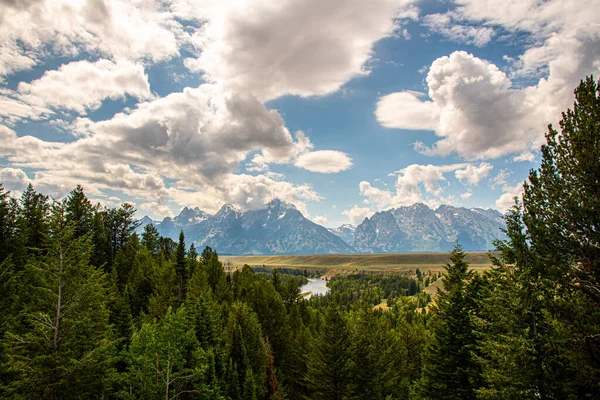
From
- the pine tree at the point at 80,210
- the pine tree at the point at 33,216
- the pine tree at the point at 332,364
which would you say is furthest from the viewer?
the pine tree at the point at 80,210

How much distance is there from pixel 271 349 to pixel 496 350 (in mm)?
Answer: 38677

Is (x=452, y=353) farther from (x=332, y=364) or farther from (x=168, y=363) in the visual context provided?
(x=168, y=363)

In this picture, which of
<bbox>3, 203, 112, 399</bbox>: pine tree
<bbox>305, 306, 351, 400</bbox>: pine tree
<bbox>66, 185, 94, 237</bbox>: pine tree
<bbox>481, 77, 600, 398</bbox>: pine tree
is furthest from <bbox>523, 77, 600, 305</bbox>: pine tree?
<bbox>66, 185, 94, 237</bbox>: pine tree

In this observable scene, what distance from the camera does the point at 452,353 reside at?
2330 cm

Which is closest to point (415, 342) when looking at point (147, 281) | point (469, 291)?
point (469, 291)

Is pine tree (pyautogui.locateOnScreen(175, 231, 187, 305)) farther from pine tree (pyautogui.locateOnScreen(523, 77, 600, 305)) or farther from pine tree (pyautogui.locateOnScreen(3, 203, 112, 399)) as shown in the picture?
pine tree (pyautogui.locateOnScreen(523, 77, 600, 305))

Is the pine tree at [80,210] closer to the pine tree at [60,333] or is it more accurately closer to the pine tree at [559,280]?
the pine tree at [60,333]

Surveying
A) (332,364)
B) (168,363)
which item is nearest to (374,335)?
(332,364)

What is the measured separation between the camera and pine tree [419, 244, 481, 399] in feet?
73.2

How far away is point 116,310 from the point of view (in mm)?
37562

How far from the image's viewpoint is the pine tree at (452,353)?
22312 mm

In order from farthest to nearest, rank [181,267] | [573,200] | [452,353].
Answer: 1. [181,267]
2. [452,353]
3. [573,200]

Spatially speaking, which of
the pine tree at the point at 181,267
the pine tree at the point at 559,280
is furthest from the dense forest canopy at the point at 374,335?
the pine tree at the point at 181,267

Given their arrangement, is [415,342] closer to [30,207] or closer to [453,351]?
[453,351]
